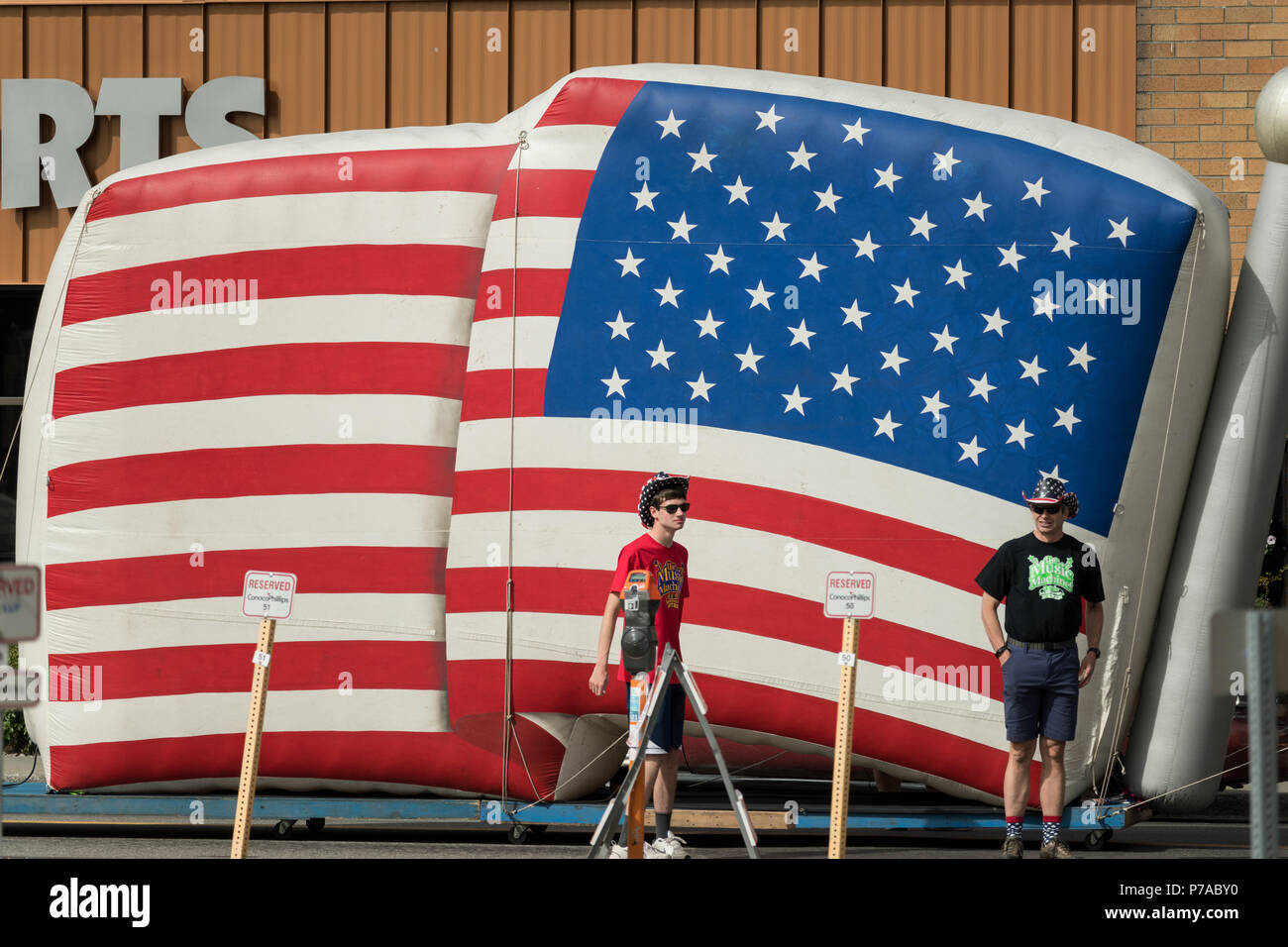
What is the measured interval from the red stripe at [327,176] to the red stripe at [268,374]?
83 centimetres

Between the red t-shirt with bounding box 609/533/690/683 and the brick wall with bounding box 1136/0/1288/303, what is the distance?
23.5 ft

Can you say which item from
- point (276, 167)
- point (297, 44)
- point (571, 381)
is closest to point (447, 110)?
point (297, 44)

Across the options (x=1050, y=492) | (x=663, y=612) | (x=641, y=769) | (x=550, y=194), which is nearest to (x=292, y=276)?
(x=550, y=194)

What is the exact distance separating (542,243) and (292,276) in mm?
1312

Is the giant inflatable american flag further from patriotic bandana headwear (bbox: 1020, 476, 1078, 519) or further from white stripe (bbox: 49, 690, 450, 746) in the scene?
patriotic bandana headwear (bbox: 1020, 476, 1078, 519)

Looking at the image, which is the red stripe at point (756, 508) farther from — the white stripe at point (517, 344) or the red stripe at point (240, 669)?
the red stripe at point (240, 669)

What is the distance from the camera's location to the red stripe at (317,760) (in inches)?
281

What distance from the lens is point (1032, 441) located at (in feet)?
22.6

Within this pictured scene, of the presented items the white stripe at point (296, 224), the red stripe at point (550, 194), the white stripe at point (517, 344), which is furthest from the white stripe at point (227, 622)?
the red stripe at point (550, 194)

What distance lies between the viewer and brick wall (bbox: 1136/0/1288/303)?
11570 mm

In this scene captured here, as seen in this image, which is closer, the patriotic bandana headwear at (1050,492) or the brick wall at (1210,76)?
the patriotic bandana headwear at (1050,492)

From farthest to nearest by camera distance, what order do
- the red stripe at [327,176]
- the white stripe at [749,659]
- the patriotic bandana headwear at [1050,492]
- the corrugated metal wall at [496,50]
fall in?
the corrugated metal wall at [496,50] < the red stripe at [327,176] < the white stripe at [749,659] < the patriotic bandana headwear at [1050,492]

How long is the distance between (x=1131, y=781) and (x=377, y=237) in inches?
185
